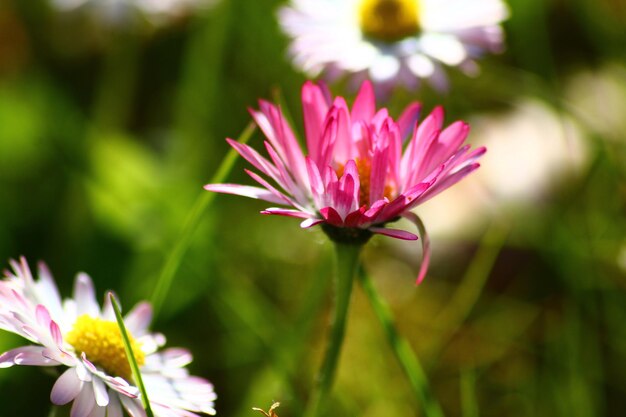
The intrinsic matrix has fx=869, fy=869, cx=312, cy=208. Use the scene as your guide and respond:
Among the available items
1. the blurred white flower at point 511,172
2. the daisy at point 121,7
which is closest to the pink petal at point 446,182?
the blurred white flower at point 511,172

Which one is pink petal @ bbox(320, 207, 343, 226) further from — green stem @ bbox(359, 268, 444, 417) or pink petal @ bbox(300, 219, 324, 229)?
green stem @ bbox(359, 268, 444, 417)

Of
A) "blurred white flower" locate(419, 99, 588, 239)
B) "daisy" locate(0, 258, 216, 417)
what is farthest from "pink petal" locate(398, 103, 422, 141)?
"blurred white flower" locate(419, 99, 588, 239)

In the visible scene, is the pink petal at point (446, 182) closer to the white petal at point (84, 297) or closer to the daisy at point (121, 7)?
the white petal at point (84, 297)

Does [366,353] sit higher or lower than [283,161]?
lower

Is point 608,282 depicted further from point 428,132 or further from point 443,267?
point 428,132

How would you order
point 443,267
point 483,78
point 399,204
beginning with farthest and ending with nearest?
point 483,78 → point 443,267 → point 399,204

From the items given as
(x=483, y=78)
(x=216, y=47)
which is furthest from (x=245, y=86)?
(x=483, y=78)
